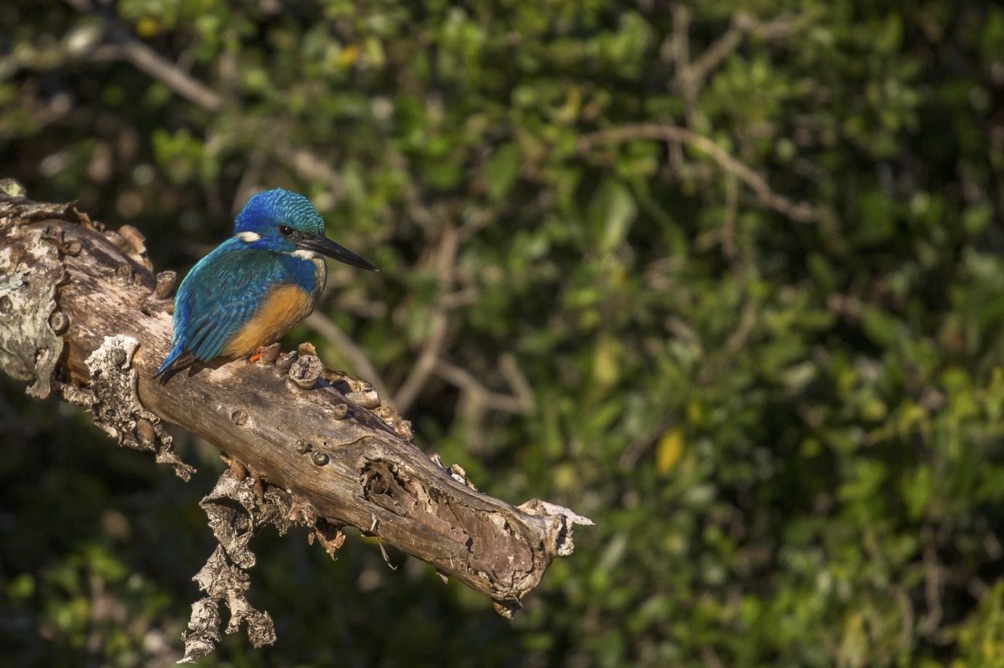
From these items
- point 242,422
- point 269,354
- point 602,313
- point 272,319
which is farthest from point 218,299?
point 602,313

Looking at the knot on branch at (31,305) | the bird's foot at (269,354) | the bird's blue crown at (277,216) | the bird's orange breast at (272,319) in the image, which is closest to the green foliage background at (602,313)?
the bird's blue crown at (277,216)

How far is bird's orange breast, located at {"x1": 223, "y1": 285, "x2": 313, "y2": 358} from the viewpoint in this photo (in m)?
2.96

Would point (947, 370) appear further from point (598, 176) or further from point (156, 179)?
point (156, 179)

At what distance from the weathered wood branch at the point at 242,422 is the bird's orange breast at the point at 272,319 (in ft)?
0.50

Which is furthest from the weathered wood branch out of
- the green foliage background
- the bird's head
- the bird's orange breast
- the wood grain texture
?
the green foliage background

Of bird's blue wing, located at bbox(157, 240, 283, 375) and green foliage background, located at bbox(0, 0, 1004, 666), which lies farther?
green foliage background, located at bbox(0, 0, 1004, 666)

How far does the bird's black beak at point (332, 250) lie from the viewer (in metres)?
3.48

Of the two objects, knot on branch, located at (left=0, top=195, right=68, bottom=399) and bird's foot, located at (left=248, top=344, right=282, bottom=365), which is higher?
bird's foot, located at (left=248, top=344, right=282, bottom=365)

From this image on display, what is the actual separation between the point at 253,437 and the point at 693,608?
2.25 m

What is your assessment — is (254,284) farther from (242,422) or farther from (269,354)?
(242,422)

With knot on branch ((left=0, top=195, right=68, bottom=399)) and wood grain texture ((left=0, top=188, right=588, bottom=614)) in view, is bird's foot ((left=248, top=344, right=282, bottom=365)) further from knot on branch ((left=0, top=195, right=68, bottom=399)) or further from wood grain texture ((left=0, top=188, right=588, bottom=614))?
knot on branch ((left=0, top=195, right=68, bottom=399))

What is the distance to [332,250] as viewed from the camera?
3.49m

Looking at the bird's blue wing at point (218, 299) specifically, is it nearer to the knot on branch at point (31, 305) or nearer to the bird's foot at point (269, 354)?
the bird's foot at point (269, 354)

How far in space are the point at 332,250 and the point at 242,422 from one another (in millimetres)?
949
